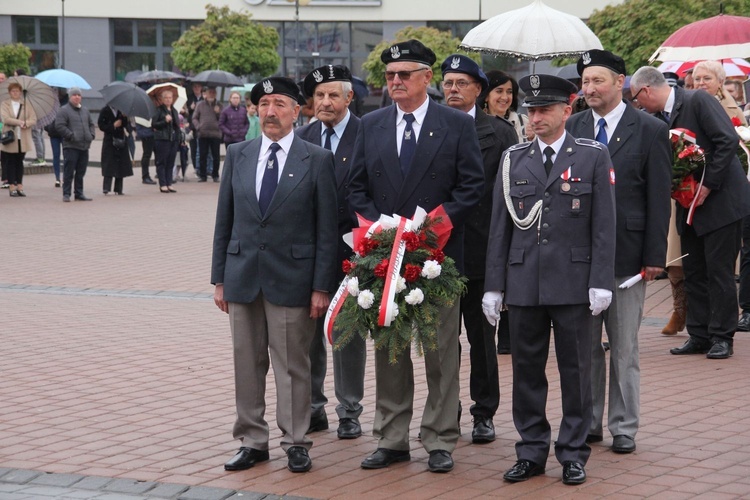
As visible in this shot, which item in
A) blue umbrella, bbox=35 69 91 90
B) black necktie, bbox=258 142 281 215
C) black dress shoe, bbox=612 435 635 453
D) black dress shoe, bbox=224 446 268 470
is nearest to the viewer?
black dress shoe, bbox=224 446 268 470

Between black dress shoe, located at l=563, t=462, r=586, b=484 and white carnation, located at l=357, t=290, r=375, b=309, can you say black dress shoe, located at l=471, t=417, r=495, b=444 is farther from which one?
white carnation, located at l=357, t=290, r=375, b=309

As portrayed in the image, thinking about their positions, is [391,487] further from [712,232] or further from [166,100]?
[166,100]

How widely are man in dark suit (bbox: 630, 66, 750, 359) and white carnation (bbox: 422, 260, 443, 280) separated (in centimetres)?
333

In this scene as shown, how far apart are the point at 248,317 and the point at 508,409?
1940 mm

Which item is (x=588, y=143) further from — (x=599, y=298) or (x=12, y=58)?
(x=12, y=58)

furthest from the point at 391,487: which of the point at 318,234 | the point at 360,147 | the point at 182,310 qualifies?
the point at 182,310

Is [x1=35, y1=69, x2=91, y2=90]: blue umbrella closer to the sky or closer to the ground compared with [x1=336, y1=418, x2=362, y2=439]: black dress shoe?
closer to the sky

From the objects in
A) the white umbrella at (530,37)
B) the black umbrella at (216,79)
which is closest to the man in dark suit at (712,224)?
the white umbrella at (530,37)

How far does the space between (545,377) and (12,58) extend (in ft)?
161

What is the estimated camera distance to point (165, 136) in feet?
75.7

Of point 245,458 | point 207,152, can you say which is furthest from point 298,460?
point 207,152

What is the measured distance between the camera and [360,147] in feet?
19.9

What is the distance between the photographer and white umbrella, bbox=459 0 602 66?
12869mm

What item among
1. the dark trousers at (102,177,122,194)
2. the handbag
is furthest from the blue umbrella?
the handbag
